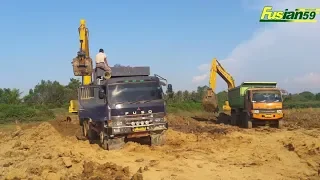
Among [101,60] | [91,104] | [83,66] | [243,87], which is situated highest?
[83,66]

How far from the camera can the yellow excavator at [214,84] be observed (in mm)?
28000

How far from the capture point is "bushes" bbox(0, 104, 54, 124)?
32344 millimetres

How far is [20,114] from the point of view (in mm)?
33094

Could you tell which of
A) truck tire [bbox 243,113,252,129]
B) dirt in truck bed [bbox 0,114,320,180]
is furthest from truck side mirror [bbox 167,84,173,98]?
truck tire [bbox 243,113,252,129]

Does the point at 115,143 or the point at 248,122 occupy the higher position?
the point at 248,122

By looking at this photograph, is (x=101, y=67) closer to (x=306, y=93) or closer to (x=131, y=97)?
(x=131, y=97)

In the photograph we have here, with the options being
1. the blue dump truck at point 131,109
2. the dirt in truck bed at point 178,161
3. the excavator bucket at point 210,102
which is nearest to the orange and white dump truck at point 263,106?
the excavator bucket at point 210,102

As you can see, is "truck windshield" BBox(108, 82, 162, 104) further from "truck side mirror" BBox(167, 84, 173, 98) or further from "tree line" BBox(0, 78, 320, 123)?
"tree line" BBox(0, 78, 320, 123)

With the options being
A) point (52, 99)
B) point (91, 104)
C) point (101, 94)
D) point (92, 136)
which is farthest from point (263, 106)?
point (52, 99)

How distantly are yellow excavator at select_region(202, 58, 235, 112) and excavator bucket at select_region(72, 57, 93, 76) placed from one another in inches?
437

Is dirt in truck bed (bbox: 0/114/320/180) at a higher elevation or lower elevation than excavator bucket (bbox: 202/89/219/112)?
lower

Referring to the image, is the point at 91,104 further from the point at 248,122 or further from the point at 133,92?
the point at 248,122

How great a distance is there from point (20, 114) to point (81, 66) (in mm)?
16097

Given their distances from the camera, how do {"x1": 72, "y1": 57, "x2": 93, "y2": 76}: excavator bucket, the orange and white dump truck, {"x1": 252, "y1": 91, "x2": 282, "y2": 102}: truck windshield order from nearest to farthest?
{"x1": 72, "y1": 57, "x2": 93, "y2": 76}: excavator bucket, the orange and white dump truck, {"x1": 252, "y1": 91, "x2": 282, "y2": 102}: truck windshield
